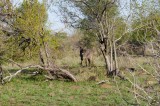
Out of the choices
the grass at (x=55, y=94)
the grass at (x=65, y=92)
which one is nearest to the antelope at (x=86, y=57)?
the grass at (x=65, y=92)

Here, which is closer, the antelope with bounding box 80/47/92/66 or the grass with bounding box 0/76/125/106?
the grass with bounding box 0/76/125/106

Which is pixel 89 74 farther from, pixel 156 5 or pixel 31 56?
pixel 156 5

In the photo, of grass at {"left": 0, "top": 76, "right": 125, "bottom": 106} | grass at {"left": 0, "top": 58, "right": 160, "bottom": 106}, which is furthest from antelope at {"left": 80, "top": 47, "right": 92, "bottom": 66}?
grass at {"left": 0, "top": 76, "right": 125, "bottom": 106}

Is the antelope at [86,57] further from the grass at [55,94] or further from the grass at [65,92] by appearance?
the grass at [55,94]

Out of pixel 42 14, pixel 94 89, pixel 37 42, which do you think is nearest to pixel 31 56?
pixel 37 42

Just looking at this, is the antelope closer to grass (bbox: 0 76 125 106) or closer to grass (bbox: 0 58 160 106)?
grass (bbox: 0 58 160 106)

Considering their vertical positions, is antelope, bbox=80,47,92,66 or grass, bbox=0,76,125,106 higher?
antelope, bbox=80,47,92,66

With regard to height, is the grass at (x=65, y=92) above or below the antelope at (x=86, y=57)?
below

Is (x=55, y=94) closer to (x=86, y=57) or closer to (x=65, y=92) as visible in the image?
(x=65, y=92)

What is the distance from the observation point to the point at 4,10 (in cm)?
2006

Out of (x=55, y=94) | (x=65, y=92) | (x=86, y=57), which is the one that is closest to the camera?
(x=55, y=94)

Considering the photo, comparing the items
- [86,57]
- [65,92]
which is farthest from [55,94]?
[86,57]

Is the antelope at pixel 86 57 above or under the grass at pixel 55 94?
above

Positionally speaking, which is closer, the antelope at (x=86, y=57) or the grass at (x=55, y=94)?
the grass at (x=55, y=94)
